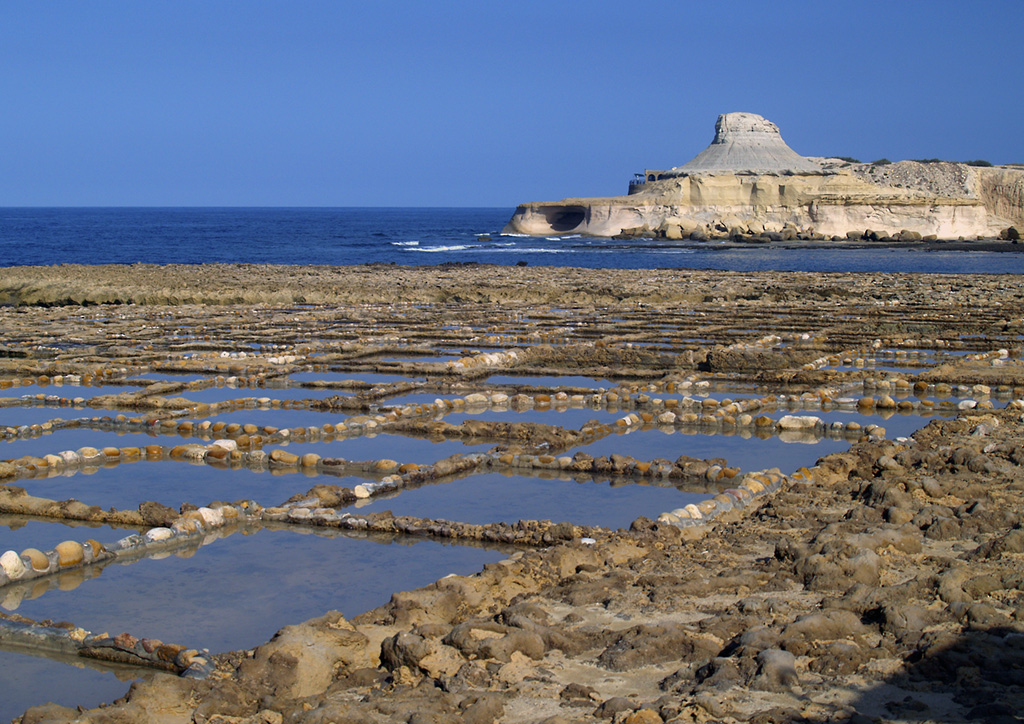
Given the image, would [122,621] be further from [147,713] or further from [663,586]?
[663,586]

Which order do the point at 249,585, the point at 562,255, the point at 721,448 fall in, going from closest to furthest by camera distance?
1. the point at 249,585
2. the point at 721,448
3. the point at 562,255

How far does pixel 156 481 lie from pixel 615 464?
3.58 meters

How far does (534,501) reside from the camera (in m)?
7.21

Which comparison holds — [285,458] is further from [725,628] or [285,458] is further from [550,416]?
[725,628]

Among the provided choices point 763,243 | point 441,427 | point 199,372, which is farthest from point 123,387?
point 763,243

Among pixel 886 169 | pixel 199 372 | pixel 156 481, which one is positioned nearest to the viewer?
pixel 156 481

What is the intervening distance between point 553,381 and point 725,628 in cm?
878

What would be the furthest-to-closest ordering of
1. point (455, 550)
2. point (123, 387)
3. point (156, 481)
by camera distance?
1. point (123, 387)
2. point (156, 481)
3. point (455, 550)

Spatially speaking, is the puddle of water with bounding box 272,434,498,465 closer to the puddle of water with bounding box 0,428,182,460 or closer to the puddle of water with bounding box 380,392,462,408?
the puddle of water with bounding box 0,428,182,460

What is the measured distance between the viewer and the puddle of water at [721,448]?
8.47 meters

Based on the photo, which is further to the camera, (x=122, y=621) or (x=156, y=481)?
(x=156, y=481)

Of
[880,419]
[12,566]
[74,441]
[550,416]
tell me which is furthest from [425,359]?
[12,566]

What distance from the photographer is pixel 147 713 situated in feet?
12.3

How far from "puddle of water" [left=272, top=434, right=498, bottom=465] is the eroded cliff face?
264 ft
